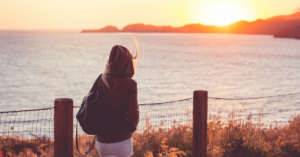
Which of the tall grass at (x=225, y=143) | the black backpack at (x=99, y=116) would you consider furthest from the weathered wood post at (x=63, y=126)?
the tall grass at (x=225, y=143)

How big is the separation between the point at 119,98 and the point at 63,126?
1190mm

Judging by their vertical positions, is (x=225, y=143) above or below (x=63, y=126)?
below

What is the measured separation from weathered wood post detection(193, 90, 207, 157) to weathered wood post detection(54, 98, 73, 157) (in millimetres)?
1950

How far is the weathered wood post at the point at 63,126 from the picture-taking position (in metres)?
3.82

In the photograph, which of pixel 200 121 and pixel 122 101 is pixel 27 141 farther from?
pixel 122 101

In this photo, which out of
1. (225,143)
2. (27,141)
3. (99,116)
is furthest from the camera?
(27,141)

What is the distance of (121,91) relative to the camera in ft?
10.1

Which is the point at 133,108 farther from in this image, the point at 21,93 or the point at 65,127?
the point at 21,93

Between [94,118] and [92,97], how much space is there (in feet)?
0.74

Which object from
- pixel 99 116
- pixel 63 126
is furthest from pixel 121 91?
pixel 63 126

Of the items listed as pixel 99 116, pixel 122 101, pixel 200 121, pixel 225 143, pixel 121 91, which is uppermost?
pixel 121 91

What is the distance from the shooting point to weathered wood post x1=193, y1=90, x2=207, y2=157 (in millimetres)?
4652

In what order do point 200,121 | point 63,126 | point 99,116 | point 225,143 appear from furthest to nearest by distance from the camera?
point 225,143 < point 200,121 < point 63,126 < point 99,116

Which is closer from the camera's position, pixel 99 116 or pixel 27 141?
pixel 99 116
